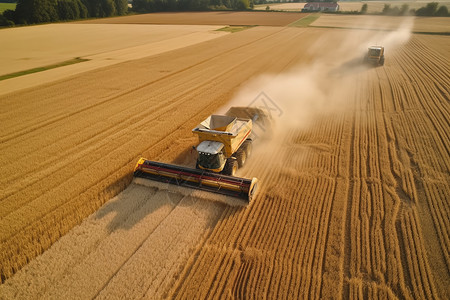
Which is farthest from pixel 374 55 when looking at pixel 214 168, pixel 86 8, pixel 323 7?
pixel 323 7

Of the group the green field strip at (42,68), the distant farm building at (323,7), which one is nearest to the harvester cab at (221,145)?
the green field strip at (42,68)

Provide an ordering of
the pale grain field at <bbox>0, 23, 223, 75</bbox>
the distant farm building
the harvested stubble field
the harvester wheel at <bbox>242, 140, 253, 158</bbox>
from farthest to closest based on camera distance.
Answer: the distant farm building
the pale grain field at <bbox>0, 23, 223, 75</bbox>
the harvester wheel at <bbox>242, 140, 253, 158</bbox>
the harvested stubble field

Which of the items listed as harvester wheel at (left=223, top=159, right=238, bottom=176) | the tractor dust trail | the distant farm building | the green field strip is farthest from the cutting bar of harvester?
the distant farm building

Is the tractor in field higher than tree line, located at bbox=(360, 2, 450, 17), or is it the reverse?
tree line, located at bbox=(360, 2, 450, 17)

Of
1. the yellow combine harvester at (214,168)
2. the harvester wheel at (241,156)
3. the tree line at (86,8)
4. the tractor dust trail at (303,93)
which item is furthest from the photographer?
the tree line at (86,8)

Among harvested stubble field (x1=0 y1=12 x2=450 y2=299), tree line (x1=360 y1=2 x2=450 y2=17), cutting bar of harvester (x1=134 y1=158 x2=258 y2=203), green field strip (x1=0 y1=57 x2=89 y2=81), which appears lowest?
harvested stubble field (x1=0 y1=12 x2=450 y2=299)

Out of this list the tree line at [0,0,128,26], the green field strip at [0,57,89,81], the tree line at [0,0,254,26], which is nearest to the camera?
the green field strip at [0,57,89,81]

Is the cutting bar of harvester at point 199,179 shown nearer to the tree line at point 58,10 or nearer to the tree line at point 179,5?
the tree line at point 58,10

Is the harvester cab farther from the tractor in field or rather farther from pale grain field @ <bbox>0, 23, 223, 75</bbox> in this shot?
pale grain field @ <bbox>0, 23, 223, 75</bbox>
